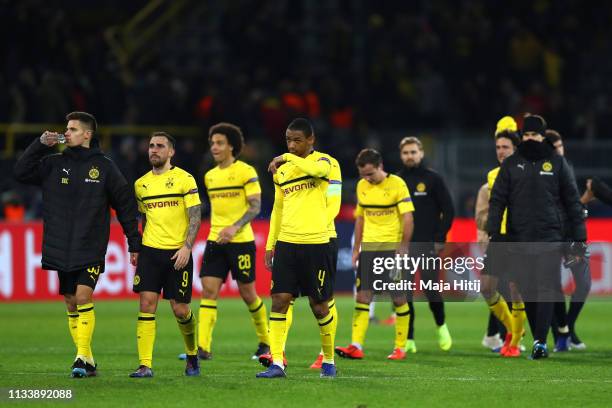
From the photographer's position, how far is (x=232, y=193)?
1364cm

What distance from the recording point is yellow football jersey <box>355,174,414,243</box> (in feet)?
45.6

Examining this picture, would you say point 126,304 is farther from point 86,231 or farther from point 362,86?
point 86,231

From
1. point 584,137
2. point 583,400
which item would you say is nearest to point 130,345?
point 583,400

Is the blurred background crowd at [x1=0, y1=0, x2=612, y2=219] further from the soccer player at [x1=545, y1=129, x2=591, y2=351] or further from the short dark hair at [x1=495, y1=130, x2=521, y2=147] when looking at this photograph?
the short dark hair at [x1=495, y1=130, x2=521, y2=147]

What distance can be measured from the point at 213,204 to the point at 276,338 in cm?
290

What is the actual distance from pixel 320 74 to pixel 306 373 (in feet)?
54.7

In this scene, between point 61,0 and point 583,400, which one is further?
point 61,0

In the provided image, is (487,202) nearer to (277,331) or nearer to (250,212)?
(250,212)

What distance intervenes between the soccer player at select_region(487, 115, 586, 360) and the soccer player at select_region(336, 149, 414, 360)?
124 cm

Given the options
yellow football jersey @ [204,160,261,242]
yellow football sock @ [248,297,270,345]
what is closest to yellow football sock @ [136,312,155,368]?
yellow football jersey @ [204,160,261,242]

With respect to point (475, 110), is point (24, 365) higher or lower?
lower

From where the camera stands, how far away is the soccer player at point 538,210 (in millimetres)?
12914

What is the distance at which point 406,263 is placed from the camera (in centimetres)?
1424
